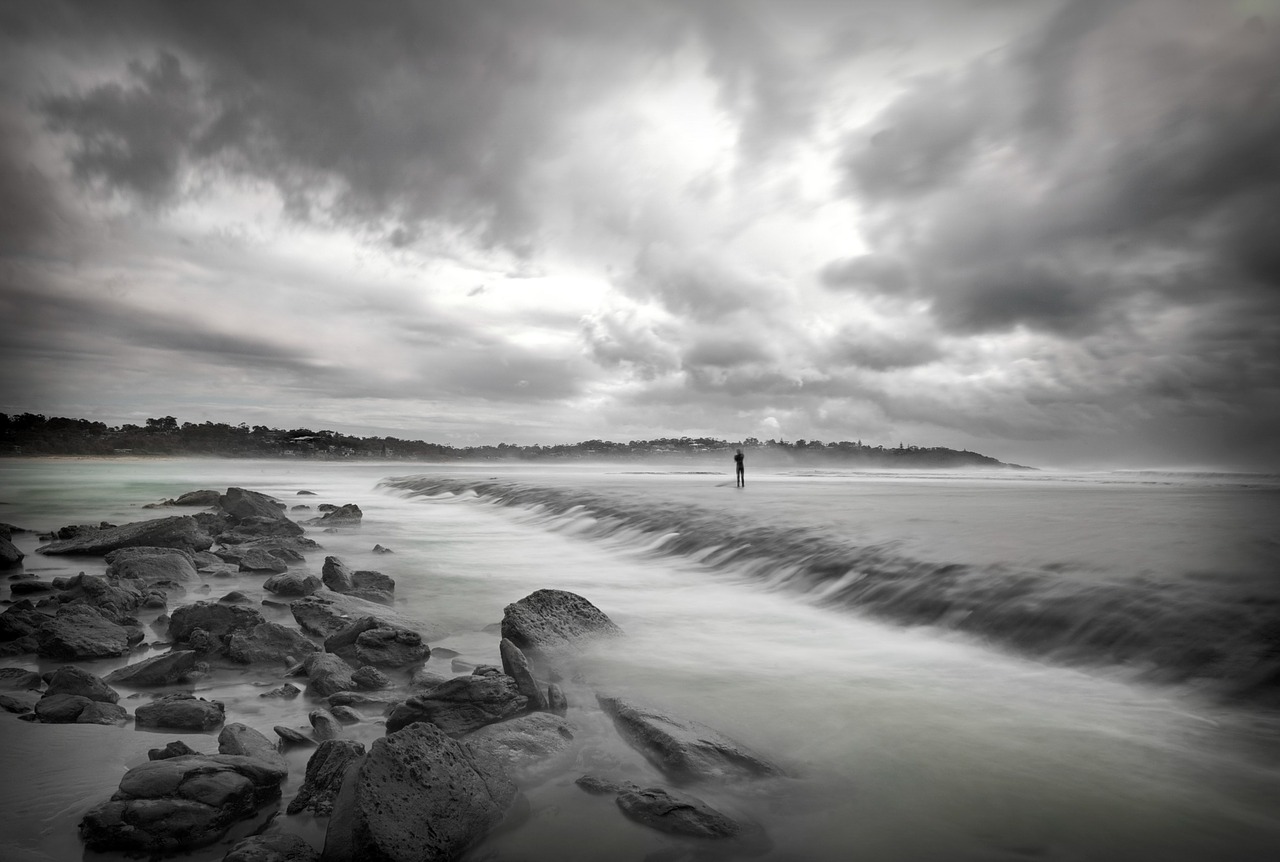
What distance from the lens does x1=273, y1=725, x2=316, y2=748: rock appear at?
3.59 m

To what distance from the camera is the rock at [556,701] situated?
4352 mm

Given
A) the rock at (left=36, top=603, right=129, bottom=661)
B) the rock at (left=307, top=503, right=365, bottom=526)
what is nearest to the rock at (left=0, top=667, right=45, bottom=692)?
the rock at (left=36, top=603, right=129, bottom=661)

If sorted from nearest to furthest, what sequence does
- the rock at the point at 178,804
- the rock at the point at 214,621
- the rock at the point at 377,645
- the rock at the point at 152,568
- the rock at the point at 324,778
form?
the rock at the point at 178,804, the rock at the point at 324,778, the rock at the point at 377,645, the rock at the point at 214,621, the rock at the point at 152,568

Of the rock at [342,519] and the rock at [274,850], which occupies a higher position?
the rock at [274,850]

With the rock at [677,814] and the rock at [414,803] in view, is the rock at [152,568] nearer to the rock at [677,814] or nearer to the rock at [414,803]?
the rock at [414,803]

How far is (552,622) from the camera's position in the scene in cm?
610

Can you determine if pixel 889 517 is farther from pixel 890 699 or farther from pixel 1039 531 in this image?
pixel 890 699

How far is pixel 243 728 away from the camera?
3.41 metres

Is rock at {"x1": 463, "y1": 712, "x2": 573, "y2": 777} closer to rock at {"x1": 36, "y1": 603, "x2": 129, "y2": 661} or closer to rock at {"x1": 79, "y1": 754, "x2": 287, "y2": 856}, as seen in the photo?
rock at {"x1": 79, "y1": 754, "x2": 287, "y2": 856}

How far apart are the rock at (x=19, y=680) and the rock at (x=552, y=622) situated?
10.9 ft

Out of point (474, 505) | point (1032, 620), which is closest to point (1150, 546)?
point (1032, 620)

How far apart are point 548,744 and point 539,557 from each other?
8951mm

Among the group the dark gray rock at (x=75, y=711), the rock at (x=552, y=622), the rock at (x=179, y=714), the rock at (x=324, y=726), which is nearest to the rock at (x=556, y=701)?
the rock at (x=552, y=622)

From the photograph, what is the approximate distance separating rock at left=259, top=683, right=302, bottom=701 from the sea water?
191 millimetres
